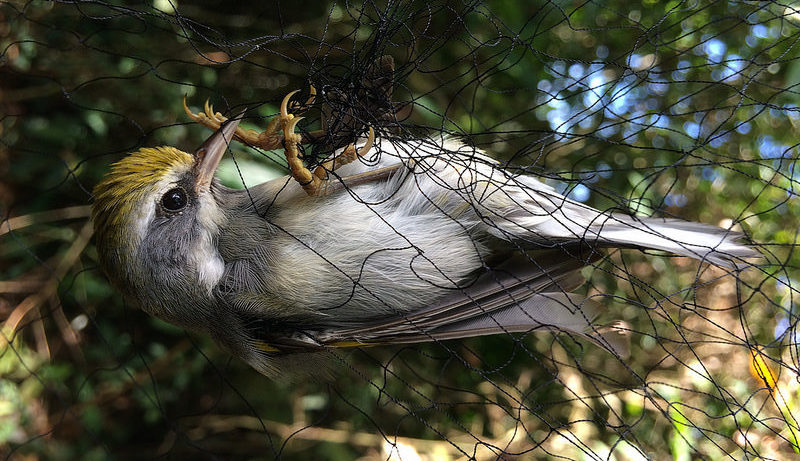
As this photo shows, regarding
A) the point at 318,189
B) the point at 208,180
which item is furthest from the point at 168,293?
the point at 318,189

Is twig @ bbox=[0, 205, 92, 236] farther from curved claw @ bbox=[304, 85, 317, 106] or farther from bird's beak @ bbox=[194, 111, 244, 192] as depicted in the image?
curved claw @ bbox=[304, 85, 317, 106]

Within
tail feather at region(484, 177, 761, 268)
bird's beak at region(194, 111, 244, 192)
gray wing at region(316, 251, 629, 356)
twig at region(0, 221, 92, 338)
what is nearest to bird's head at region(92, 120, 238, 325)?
bird's beak at region(194, 111, 244, 192)

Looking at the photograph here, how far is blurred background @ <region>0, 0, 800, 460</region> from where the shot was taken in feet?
9.78

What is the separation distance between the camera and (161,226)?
204 centimetres

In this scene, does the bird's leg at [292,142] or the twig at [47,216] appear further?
the twig at [47,216]

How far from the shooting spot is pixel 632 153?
3496 mm

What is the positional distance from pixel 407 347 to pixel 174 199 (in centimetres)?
131

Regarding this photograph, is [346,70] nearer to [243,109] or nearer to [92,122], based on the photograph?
[243,109]

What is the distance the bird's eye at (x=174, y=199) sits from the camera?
6.74 ft

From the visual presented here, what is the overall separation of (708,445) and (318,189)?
2286 mm

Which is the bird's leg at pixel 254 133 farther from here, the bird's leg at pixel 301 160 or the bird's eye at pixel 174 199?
the bird's eye at pixel 174 199

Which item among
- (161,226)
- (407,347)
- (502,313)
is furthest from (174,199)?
(407,347)

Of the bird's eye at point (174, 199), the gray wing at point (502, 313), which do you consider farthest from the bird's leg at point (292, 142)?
the gray wing at point (502, 313)

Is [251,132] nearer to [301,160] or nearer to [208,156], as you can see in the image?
[208,156]
